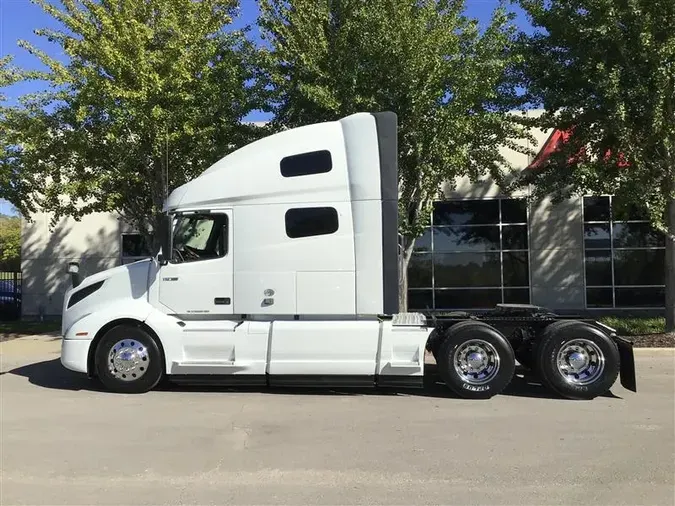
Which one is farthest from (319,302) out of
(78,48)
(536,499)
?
(78,48)

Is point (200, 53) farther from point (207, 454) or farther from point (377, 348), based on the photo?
point (207, 454)

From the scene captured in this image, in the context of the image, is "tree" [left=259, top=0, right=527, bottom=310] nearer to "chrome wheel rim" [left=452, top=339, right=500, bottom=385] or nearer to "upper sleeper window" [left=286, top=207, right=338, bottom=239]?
"upper sleeper window" [left=286, top=207, right=338, bottom=239]

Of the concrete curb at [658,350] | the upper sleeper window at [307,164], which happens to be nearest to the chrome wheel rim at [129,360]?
the upper sleeper window at [307,164]

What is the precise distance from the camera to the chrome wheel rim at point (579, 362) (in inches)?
288

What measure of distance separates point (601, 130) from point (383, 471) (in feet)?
33.5

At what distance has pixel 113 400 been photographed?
23.9 feet

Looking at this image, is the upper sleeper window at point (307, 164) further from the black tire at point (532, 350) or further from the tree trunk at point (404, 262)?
the tree trunk at point (404, 262)

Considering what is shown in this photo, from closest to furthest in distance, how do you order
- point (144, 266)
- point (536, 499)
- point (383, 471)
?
point (536, 499) < point (383, 471) < point (144, 266)

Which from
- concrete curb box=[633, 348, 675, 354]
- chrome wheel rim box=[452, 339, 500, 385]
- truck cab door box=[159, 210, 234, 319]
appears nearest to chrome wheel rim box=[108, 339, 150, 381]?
truck cab door box=[159, 210, 234, 319]

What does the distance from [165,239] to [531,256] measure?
1416 centimetres

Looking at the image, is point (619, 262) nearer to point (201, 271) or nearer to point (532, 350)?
point (532, 350)

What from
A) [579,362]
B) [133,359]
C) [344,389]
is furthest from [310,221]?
[579,362]

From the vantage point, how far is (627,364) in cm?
729

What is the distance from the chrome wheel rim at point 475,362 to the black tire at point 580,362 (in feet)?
1.97
